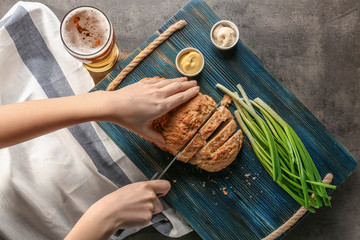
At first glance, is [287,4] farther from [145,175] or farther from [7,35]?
[7,35]

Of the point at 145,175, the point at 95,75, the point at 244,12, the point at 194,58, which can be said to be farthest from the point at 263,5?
the point at 145,175

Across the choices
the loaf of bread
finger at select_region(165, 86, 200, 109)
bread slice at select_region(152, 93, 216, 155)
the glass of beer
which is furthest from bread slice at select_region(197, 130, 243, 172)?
the glass of beer

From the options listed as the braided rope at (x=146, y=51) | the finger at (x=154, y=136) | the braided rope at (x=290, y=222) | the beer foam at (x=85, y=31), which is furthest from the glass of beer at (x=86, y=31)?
the braided rope at (x=290, y=222)

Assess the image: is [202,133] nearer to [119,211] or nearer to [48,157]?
[119,211]

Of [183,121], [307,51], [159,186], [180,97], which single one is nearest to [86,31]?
[180,97]

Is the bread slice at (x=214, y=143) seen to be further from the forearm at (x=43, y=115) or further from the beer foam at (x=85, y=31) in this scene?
the beer foam at (x=85, y=31)
